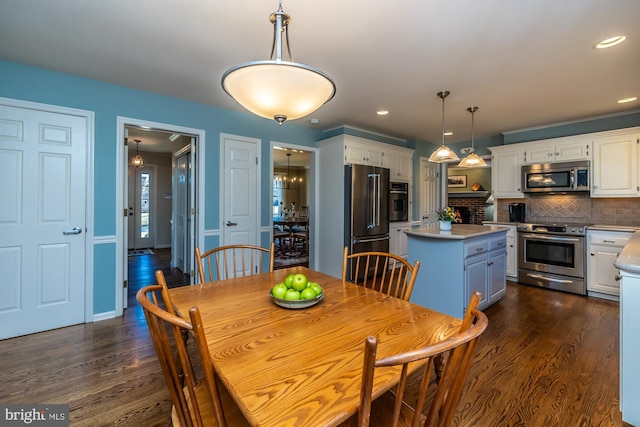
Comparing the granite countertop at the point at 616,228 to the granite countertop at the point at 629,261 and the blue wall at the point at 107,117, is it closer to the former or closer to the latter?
the granite countertop at the point at 629,261

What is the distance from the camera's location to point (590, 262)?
3682 millimetres

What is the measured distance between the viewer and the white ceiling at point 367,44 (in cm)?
182

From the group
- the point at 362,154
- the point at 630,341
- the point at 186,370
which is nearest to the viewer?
the point at 186,370

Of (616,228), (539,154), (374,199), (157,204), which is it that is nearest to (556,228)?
(616,228)

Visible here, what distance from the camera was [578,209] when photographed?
427 cm

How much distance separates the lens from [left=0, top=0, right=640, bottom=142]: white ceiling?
1.82m

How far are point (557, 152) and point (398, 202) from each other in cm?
233

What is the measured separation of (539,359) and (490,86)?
2.56 metres

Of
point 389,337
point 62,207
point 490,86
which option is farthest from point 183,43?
point 490,86

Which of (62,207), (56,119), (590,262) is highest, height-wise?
(56,119)

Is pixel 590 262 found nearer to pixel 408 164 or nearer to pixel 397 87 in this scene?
pixel 408 164

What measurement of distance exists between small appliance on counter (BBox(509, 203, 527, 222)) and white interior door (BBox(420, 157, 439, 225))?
1.46 m

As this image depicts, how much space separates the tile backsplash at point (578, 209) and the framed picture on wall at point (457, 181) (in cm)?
401

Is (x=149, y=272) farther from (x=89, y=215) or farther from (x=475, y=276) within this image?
(x=475, y=276)
